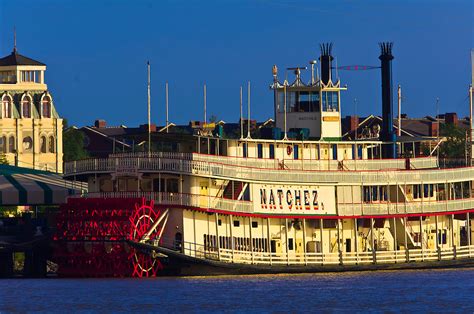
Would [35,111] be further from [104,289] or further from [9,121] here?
[104,289]

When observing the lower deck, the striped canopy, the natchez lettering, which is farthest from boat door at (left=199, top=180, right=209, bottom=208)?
the striped canopy

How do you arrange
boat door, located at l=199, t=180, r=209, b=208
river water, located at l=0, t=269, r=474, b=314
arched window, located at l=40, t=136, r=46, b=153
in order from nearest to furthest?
river water, located at l=0, t=269, r=474, b=314
boat door, located at l=199, t=180, r=209, b=208
arched window, located at l=40, t=136, r=46, b=153

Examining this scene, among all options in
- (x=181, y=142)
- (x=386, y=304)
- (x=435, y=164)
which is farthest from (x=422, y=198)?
(x=386, y=304)

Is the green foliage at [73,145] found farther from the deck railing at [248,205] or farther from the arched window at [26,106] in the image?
the deck railing at [248,205]

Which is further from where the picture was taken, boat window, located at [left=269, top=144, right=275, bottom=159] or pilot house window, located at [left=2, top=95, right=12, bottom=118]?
pilot house window, located at [left=2, top=95, right=12, bottom=118]

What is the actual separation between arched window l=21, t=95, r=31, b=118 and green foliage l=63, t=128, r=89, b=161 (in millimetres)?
6775

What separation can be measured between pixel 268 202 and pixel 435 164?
36.2 feet

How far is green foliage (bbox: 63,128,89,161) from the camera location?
146125 mm

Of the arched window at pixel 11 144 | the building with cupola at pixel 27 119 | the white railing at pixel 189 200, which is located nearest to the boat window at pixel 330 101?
the white railing at pixel 189 200

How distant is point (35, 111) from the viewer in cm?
13900

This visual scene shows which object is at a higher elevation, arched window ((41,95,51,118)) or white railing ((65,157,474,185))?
arched window ((41,95,51,118))

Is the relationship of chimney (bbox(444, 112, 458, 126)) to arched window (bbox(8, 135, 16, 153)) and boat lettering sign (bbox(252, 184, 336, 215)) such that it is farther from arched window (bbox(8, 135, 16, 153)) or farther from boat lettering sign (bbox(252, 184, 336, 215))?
boat lettering sign (bbox(252, 184, 336, 215))

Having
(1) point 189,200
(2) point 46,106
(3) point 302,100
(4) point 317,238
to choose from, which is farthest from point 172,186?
(2) point 46,106

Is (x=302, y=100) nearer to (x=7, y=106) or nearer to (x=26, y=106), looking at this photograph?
(x=7, y=106)
